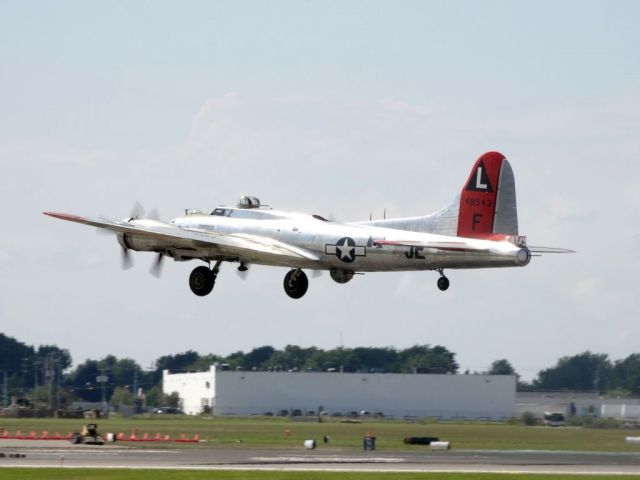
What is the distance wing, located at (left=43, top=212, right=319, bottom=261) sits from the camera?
49031mm

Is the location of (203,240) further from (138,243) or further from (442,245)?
(442,245)

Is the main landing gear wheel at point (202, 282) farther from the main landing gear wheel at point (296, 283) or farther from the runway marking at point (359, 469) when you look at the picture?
the runway marking at point (359, 469)

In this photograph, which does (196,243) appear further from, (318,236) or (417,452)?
(417,452)

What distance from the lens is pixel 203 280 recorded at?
170 ft

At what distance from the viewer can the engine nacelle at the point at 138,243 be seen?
52.2 meters

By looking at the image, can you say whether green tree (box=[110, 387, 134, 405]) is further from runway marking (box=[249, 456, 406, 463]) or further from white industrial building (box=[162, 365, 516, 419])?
runway marking (box=[249, 456, 406, 463])

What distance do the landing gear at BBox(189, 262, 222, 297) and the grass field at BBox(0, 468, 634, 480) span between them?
24.5 feet

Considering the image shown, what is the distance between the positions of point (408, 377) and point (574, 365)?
63468mm

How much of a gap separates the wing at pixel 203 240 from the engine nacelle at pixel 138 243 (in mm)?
167

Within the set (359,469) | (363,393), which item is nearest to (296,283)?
(359,469)

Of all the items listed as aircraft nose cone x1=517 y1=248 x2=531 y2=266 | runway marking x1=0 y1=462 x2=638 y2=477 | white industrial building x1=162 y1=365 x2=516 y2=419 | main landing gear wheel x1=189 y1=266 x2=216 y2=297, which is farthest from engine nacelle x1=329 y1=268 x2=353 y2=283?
white industrial building x1=162 y1=365 x2=516 y2=419

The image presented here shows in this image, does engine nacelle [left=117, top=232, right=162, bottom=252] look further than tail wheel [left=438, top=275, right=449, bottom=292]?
Yes

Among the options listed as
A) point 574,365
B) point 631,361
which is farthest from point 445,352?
point 631,361

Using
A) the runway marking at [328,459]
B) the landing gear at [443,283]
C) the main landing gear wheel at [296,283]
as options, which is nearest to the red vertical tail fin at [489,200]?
the landing gear at [443,283]
